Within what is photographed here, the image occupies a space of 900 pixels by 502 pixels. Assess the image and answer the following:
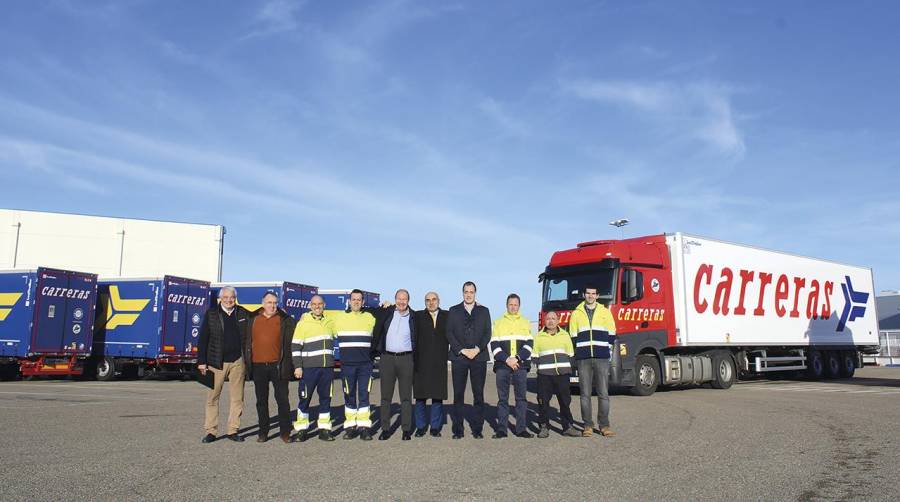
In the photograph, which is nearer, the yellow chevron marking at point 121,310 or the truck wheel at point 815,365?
the truck wheel at point 815,365

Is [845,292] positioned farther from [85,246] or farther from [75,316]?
[85,246]

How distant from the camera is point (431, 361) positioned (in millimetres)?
9234

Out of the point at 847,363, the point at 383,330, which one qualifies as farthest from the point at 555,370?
the point at 847,363

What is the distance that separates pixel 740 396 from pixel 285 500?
1285cm

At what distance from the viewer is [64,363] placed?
74.9ft

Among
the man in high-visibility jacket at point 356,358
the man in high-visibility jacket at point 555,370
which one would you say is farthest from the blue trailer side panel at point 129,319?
the man in high-visibility jacket at point 555,370

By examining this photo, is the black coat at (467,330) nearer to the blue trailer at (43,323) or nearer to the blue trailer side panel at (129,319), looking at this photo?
the blue trailer side panel at (129,319)

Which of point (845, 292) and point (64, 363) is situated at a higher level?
point (845, 292)

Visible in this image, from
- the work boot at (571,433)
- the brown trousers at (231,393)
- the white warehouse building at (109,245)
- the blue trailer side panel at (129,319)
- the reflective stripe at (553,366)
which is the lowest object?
the work boot at (571,433)

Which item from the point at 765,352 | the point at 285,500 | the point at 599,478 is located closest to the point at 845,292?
the point at 765,352

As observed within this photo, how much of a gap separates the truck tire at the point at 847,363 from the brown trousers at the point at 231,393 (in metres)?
22.6

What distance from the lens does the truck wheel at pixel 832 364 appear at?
23953mm

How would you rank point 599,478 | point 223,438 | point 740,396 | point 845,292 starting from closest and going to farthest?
1. point 599,478
2. point 223,438
3. point 740,396
4. point 845,292

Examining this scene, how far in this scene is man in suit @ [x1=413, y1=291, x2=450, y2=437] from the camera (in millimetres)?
9203
